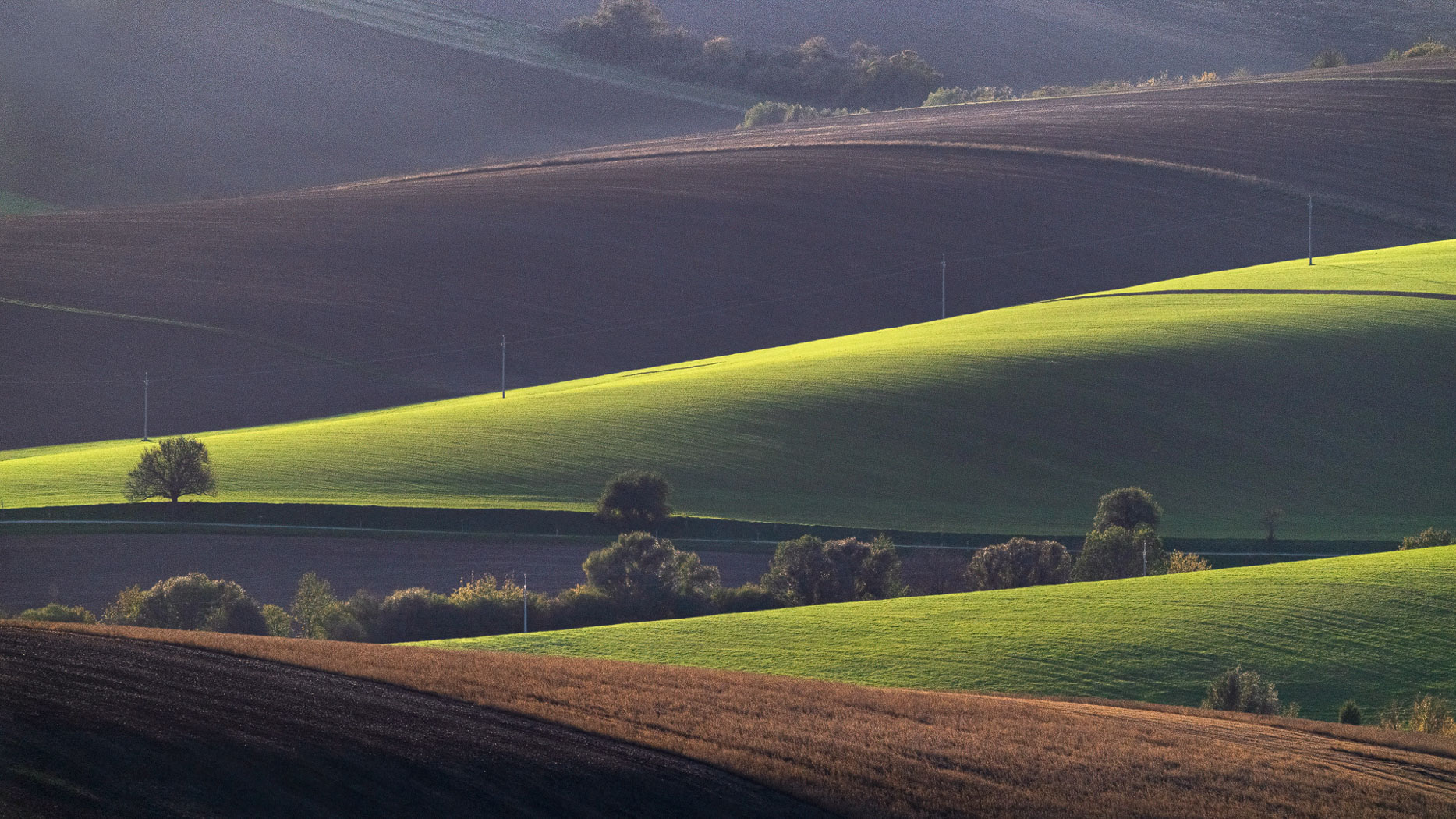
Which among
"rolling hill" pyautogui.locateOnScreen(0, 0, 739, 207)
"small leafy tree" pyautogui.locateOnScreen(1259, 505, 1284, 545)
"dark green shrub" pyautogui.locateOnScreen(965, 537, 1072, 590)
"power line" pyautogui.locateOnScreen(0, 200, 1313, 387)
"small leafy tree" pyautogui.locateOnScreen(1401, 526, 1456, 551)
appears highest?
"rolling hill" pyautogui.locateOnScreen(0, 0, 739, 207)

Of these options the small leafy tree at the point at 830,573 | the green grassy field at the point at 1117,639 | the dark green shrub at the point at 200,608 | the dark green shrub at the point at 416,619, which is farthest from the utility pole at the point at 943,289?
the dark green shrub at the point at 200,608

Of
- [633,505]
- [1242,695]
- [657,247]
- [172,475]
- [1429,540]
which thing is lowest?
[1242,695]

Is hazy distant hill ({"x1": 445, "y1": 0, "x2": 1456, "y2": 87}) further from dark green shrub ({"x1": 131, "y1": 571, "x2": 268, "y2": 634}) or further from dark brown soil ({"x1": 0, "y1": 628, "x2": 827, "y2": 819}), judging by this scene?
dark brown soil ({"x1": 0, "y1": 628, "x2": 827, "y2": 819})

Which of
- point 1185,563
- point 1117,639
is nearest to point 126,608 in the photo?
point 1117,639

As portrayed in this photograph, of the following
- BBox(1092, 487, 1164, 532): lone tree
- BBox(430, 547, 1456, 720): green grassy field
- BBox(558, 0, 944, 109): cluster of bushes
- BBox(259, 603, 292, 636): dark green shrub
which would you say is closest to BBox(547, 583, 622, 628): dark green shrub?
BBox(259, 603, 292, 636): dark green shrub

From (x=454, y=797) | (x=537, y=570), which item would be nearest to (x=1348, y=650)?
(x=454, y=797)

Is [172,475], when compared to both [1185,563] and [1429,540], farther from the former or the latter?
[1429,540]
